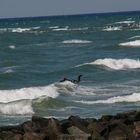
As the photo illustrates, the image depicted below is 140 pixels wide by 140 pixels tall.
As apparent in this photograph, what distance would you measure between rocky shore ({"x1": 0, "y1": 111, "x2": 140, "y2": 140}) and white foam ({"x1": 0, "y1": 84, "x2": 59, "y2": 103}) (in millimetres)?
A: 10259

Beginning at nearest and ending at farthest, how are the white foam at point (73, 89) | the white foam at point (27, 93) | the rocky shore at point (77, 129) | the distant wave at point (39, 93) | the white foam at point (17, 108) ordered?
1. the rocky shore at point (77, 129)
2. the white foam at point (17, 108)
3. the distant wave at point (39, 93)
4. the white foam at point (73, 89)
5. the white foam at point (27, 93)

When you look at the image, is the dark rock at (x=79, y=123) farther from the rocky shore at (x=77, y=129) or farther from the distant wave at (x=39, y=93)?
the distant wave at (x=39, y=93)

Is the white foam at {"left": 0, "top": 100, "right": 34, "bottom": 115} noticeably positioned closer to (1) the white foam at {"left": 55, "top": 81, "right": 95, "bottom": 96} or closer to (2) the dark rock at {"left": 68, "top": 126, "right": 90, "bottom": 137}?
(1) the white foam at {"left": 55, "top": 81, "right": 95, "bottom": 96}

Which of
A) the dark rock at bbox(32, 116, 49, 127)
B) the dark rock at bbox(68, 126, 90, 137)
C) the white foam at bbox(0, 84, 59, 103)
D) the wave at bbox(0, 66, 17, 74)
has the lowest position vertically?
the wave at bbox(0, 66, 17, 74)

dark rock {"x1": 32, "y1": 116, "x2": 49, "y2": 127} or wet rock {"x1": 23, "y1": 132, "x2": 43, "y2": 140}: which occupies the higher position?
wet rock {"x1": 23, "y1": 132, "x2": 43, "y2": 140}

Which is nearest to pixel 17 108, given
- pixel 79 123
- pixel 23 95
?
pixel 23 95

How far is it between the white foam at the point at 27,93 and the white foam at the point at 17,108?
7.80 feet

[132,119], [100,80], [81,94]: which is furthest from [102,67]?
[132,119]

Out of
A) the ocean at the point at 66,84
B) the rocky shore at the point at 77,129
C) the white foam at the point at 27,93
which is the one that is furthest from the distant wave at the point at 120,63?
the rocky shore at the point at 77,129

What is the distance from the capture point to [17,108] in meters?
22.7

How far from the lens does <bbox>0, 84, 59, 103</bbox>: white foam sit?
2636cm

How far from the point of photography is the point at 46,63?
3931cm

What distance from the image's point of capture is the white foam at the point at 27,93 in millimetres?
26359

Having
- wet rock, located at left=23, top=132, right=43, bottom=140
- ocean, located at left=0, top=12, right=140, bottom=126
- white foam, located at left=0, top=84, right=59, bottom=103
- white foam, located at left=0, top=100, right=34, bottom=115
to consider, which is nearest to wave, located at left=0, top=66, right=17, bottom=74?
ocean, located at left=0, top=12, right=140, bottom=126
